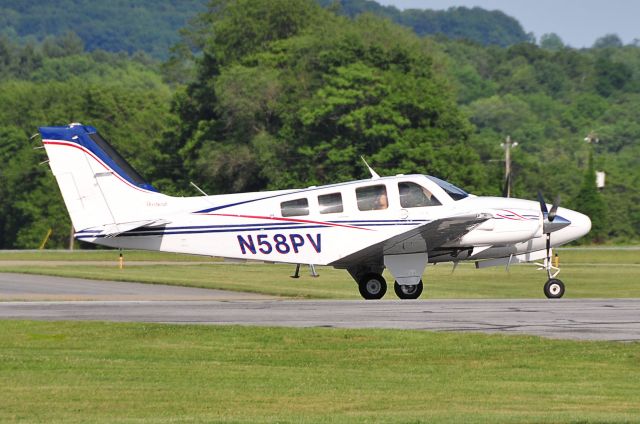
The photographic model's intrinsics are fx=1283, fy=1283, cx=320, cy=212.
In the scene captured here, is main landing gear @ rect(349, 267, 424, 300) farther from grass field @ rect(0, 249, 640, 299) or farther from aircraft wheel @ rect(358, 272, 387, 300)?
grass field @ rect(0, 249, 640, 299)

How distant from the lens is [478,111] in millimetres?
180000

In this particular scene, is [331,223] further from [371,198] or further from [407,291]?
[407,291]

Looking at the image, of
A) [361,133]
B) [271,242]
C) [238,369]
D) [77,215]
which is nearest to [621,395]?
[238,369]

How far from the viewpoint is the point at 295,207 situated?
26828 millimetres

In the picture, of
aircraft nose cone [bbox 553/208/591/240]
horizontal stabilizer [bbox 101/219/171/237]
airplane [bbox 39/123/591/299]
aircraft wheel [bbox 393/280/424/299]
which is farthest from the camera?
aircraft nose cone [bbox 553/208/591/240]

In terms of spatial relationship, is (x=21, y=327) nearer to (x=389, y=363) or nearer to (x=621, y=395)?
(x=389, y=363)

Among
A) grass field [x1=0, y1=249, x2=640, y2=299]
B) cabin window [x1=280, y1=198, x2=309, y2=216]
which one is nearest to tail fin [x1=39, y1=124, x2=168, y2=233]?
cabin window [x1=280, y1=198, x2=309, y2=216]

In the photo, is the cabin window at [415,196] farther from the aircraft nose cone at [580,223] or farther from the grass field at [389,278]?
the grass field at [389,278]

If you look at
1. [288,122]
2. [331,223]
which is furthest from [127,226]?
[288,122]

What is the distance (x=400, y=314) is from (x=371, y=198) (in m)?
4.78

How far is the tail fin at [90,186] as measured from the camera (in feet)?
90.3

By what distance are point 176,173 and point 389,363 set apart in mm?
76500

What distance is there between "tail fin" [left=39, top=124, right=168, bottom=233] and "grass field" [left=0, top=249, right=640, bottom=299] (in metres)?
8.69

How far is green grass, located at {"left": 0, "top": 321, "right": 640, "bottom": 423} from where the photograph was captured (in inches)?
555
